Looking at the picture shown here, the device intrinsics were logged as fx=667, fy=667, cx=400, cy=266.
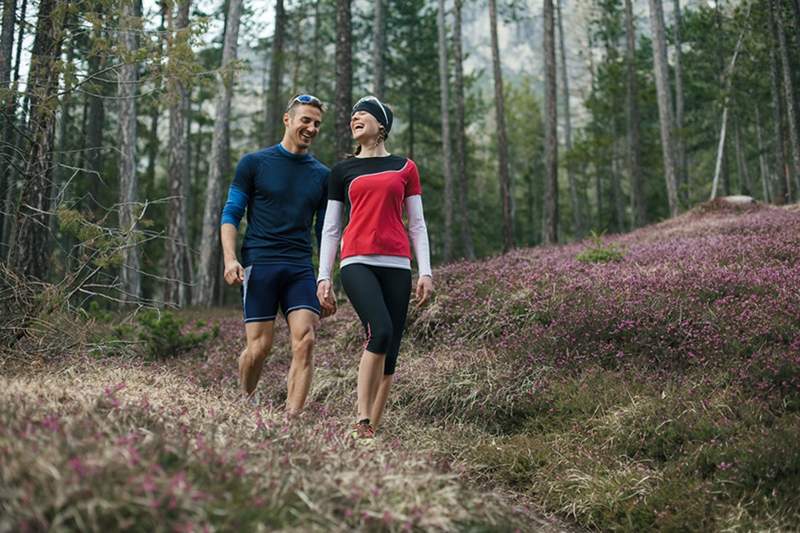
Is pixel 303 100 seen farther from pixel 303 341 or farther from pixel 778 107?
pixel 778 107

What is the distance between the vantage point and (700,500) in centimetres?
395

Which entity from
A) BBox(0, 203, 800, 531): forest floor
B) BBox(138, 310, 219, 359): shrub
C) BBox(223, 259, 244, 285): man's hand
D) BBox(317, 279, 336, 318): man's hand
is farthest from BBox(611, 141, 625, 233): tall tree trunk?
BBox(223, 259, 244, 285): man's hand

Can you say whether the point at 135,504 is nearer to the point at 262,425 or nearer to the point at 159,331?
the point at 262,425

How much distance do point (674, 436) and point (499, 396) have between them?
1731mm

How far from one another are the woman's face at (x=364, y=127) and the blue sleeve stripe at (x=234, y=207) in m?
1.02

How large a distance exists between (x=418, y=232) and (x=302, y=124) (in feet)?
4.22

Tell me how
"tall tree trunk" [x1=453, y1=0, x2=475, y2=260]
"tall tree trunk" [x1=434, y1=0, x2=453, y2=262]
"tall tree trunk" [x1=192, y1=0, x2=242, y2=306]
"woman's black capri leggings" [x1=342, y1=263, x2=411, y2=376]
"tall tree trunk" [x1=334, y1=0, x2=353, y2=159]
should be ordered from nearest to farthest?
"woman's black capri leggings" [x1=342, y1=263, x2=411, y2=376], "tall tree trunk" [x1=334, y1=0, x2=353, y2=159], "tall tree trunk" [x1=192, y1=0, x2=242, y2=306], "tall tree trunk" [x1=434, y1=0, x2=453, y2=262], "tall tree trunk" [x1=453, y1=0, x2=475, y2=260]

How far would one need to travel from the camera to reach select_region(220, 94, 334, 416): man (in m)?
5.15

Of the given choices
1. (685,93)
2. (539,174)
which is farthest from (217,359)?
(539,174)

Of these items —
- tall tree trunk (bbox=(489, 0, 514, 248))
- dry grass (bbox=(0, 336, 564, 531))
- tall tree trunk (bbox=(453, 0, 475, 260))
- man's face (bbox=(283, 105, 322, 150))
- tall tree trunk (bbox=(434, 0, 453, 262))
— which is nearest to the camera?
dry grass (bbox=(0, 336, 564, 531))

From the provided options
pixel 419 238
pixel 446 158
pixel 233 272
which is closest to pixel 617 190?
pixel 446 158

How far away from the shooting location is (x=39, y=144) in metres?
6.56

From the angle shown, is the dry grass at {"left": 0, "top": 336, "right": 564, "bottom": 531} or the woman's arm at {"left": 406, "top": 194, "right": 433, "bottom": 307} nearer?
the dry grass at {"left": 0, "top": 336, "right": 564, "bottom": 531}

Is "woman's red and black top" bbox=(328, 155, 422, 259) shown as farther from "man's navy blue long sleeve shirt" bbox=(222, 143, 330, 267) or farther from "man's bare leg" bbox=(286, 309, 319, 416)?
"man's bare leg" bbox=(286, 309, 319, 416)
